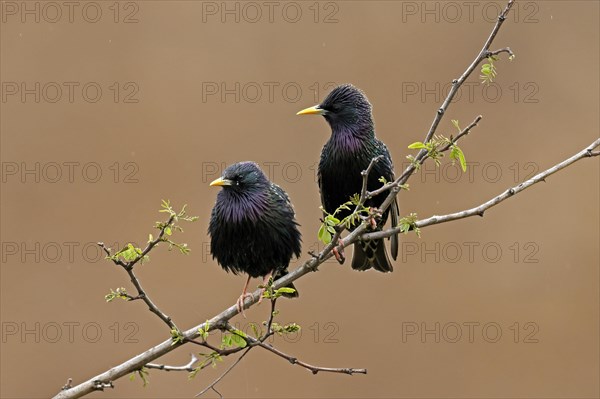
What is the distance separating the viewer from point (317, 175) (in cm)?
358

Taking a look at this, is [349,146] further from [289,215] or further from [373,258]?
[373,258]

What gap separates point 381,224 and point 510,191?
906 millimetres

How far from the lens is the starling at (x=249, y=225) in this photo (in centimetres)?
316

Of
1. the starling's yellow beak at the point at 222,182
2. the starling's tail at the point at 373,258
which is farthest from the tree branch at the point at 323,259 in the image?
the starling's tail at the point at 373,258

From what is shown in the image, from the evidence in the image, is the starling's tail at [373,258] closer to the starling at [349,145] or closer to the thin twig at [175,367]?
the starling at [349,145]

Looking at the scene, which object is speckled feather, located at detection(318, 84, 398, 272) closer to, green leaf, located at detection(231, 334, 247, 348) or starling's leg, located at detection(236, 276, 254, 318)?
starling's leg, located at detection(236, 276, 254, 318)

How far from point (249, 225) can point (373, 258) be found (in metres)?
0.75

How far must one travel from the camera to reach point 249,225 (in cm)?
316

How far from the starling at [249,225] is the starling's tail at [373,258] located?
20.2 inches

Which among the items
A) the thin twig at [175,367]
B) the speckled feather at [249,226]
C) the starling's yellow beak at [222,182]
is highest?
the starling's yellow beak at [222,182]


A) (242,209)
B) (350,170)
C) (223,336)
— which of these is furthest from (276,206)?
(223,336)

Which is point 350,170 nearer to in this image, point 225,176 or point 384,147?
point 384,147

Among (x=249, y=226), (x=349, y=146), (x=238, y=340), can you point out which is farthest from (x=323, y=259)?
(x=349, y=146)

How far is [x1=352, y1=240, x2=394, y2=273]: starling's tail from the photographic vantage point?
12.0 feet
